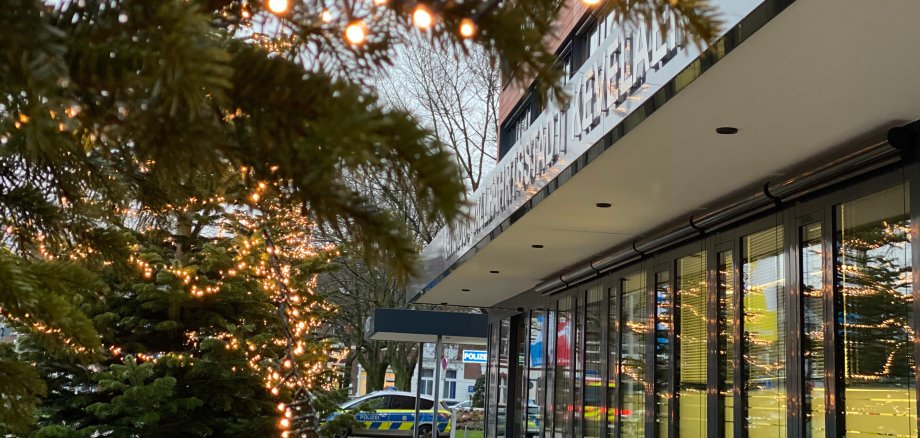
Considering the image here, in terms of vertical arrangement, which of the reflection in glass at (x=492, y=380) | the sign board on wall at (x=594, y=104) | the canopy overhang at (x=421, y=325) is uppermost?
the sign board on wall at (x=594, y=104)

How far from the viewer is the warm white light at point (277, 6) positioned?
2.67 ft

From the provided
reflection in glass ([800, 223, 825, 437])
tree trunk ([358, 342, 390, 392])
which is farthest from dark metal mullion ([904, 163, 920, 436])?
tree trunk ([358, 342, 390, 392])

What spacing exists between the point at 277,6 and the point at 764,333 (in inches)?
290

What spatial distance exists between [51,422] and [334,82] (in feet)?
29.7

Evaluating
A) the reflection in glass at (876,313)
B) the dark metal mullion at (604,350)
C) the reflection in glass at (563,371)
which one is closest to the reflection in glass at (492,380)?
the reflection in glass at (563,371)

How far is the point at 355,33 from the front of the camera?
870mm

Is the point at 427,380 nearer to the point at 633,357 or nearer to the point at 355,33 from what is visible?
the point at 633,357

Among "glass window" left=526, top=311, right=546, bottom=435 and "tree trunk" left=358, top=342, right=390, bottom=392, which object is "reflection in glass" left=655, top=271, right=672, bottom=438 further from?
"tree trunk" left=358, top=342, right=390, bottom=392

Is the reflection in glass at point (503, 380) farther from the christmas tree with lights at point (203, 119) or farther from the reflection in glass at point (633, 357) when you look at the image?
the christmas tree with lights at point (203, 119)

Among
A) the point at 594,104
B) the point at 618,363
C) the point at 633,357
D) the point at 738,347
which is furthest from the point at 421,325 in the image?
the point at 594,104

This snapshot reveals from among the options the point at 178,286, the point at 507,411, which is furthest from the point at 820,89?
the point at 507,411

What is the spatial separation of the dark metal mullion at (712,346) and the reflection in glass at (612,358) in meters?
2.64

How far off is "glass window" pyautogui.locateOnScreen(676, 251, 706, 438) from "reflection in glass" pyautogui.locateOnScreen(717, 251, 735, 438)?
1.15ft

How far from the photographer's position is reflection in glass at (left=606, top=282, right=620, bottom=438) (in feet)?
36.8
